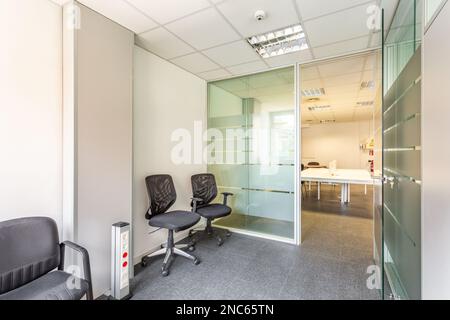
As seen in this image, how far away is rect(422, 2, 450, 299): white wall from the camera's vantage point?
0.96 metres

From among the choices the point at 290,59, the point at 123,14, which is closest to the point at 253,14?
the point at 290,59

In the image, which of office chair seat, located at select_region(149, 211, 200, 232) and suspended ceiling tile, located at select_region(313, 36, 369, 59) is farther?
suspended ceiling tile, located at select_region(313, 36, 369, 59)

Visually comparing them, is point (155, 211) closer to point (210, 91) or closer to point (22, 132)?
point (22, 132)

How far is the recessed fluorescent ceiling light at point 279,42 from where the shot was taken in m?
2.47

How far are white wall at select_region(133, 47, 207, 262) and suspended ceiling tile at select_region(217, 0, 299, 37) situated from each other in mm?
1330

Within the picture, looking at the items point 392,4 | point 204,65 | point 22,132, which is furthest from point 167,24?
point 392,4

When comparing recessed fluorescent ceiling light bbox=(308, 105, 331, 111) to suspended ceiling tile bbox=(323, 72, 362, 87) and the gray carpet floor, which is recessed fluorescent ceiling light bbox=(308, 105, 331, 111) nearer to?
suspended ceiling tile bbox=(323, 72, 362, 87)

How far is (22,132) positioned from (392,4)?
343cm

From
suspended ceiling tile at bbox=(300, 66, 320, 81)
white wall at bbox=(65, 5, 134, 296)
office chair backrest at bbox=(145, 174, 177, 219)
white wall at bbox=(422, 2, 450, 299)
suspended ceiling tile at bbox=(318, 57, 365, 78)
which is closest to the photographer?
white wall at bbox=(422, 2, 450, 299)

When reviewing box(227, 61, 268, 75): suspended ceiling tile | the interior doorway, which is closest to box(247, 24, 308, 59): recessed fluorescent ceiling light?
box(227, 61, 268, 75): suspended ceiling tile

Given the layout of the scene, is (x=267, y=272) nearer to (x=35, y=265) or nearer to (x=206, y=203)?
(x=206, y=203)

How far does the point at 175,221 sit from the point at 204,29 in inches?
88.6

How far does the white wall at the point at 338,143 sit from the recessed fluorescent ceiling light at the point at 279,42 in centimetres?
804

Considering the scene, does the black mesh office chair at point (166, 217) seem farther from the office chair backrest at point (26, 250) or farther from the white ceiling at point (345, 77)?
the white ceiling at point (345, 77)
